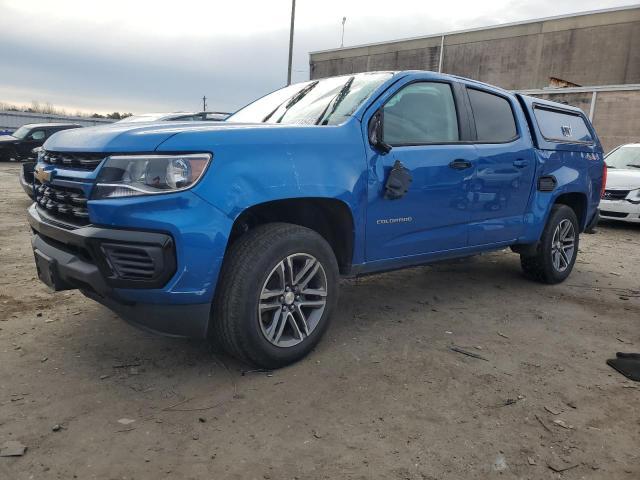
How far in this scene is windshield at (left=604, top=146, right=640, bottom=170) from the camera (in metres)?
9.98

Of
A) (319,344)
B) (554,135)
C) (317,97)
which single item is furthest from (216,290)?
(554,135)

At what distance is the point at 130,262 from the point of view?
246cm

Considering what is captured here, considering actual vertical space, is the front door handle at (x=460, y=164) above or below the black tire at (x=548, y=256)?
above

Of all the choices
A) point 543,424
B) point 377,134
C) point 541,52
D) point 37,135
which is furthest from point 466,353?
point 541,52

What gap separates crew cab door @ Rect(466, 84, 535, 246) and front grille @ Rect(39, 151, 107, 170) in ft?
8.75

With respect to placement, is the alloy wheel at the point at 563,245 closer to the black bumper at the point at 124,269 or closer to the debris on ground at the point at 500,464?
the debris on ground at the point at 500,464

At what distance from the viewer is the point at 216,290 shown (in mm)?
2730

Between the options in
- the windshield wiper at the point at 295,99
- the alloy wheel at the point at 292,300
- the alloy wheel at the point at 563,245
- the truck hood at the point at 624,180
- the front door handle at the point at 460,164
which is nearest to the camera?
the alloy wheel at the point at 292,300

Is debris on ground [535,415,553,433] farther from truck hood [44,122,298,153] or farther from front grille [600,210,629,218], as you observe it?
front grille [600,210,629,218]

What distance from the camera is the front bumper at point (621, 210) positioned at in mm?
Answer: 9018

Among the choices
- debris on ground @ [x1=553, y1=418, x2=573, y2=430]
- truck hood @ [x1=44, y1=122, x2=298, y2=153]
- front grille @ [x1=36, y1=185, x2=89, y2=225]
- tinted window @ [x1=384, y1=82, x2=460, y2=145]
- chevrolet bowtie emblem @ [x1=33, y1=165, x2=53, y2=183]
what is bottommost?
debris on ground @ [x1=553, y1=418, x2=573, y2=430]

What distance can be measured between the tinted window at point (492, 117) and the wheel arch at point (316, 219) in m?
1.55

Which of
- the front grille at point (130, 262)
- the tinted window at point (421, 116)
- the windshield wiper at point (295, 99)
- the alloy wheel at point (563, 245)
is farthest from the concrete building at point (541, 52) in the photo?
the front grille at point (130, 262)

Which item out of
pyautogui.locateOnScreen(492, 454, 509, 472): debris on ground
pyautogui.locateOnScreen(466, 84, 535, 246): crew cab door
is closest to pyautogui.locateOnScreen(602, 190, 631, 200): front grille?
pyautogui.locateOnScreen(466, 84, 535, 246): crew cab door
